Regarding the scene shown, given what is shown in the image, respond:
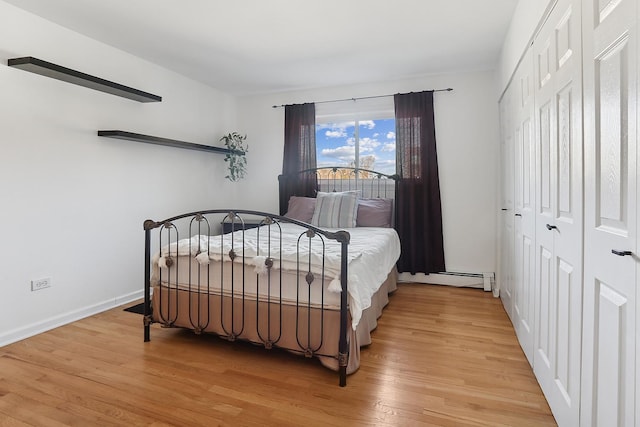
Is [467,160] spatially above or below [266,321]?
above

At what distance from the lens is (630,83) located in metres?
1.02

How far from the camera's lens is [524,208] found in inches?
97.0

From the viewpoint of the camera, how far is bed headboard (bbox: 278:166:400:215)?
4.51 meters

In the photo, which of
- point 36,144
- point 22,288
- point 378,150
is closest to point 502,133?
point 378,150

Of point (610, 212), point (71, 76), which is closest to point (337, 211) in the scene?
point (71, 76)

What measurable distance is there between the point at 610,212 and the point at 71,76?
3434 mm

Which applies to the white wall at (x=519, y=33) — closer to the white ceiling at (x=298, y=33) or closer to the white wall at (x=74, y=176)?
the white ceiling at (x=298, y=33)

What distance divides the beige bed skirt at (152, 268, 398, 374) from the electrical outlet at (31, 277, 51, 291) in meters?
0.94

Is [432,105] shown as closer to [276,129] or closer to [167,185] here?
[276,129]

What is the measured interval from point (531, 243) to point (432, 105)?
2.41 meters

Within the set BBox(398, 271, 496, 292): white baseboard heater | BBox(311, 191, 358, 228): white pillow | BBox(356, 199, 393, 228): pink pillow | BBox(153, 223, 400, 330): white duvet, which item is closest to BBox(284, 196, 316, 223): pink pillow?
BBox(311, 191, 358, 228): white pillow

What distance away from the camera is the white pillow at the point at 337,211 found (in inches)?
156

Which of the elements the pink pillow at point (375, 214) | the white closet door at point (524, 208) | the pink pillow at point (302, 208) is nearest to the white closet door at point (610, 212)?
the white closet door at point (524, 208)

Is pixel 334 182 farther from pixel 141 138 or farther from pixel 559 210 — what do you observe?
pixel 559 210
